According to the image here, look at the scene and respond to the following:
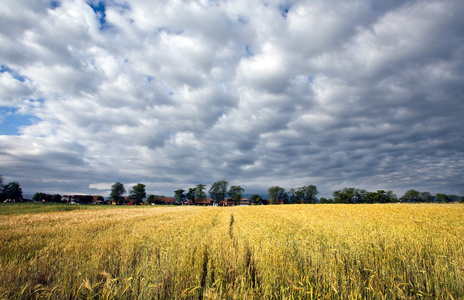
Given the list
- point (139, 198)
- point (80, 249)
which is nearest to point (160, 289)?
point (80, 249)

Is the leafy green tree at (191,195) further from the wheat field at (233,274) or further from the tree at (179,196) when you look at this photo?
the wheat field at (233,274)

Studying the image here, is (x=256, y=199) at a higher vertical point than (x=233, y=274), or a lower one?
lower

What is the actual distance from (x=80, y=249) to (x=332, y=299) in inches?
255

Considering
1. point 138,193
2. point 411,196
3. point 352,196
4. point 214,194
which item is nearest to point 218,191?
point 214,194

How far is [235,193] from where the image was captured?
172250mm

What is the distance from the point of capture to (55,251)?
5.30 m

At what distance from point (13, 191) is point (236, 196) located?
151 meters

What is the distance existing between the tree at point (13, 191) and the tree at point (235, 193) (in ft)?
471

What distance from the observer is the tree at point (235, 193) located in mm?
167500

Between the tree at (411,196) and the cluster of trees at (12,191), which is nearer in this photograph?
the cluster of trees at (12,191)

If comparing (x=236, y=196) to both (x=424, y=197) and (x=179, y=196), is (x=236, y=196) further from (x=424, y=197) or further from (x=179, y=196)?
(x=424, y=197)

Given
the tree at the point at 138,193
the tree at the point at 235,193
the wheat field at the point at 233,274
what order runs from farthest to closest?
the tree at the point at 235,193
the tree at the point at 138,193
the wheat field at the point at 233,274

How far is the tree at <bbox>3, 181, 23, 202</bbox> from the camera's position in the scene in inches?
→ 4591

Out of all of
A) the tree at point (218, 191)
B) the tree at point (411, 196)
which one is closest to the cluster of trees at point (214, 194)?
the tree at point (218, 191)
